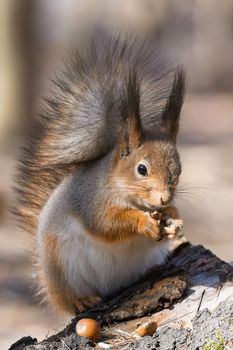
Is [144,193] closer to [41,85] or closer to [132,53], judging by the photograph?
[132,53]

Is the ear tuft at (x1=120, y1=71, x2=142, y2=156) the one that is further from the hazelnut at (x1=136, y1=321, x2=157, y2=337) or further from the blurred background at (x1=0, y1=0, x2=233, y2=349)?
the hazelnut at (x1=136, y1=321, x2=157, y2=337)

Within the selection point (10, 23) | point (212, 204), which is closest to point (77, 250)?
point (212, 204)

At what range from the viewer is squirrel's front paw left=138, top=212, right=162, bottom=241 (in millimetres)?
2543

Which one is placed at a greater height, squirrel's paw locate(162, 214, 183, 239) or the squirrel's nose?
the squirrel's nose

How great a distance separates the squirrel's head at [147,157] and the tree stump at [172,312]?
0.70ft

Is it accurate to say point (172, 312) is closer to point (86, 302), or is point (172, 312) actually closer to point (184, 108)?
point (86, 302)

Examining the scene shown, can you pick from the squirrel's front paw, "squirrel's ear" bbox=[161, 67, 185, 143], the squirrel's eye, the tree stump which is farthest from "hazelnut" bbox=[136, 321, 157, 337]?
"squirrel's ear" bbox=[161, 67, 185, 143]

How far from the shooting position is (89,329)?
2.38 meters

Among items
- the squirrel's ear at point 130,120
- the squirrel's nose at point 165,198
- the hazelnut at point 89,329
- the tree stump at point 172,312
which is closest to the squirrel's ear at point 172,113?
the squirrel's ear at point 130,120

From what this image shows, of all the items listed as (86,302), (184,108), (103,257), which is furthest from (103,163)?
(184,108)

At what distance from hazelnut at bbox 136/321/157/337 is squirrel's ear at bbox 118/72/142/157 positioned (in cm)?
54

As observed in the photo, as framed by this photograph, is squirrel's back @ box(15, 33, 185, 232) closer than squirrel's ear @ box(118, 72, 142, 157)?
No

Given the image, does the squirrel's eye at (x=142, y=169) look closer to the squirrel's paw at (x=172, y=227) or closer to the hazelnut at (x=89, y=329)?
the squirrel's paw at (x=172, y=227)

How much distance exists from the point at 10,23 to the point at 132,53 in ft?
16.0
